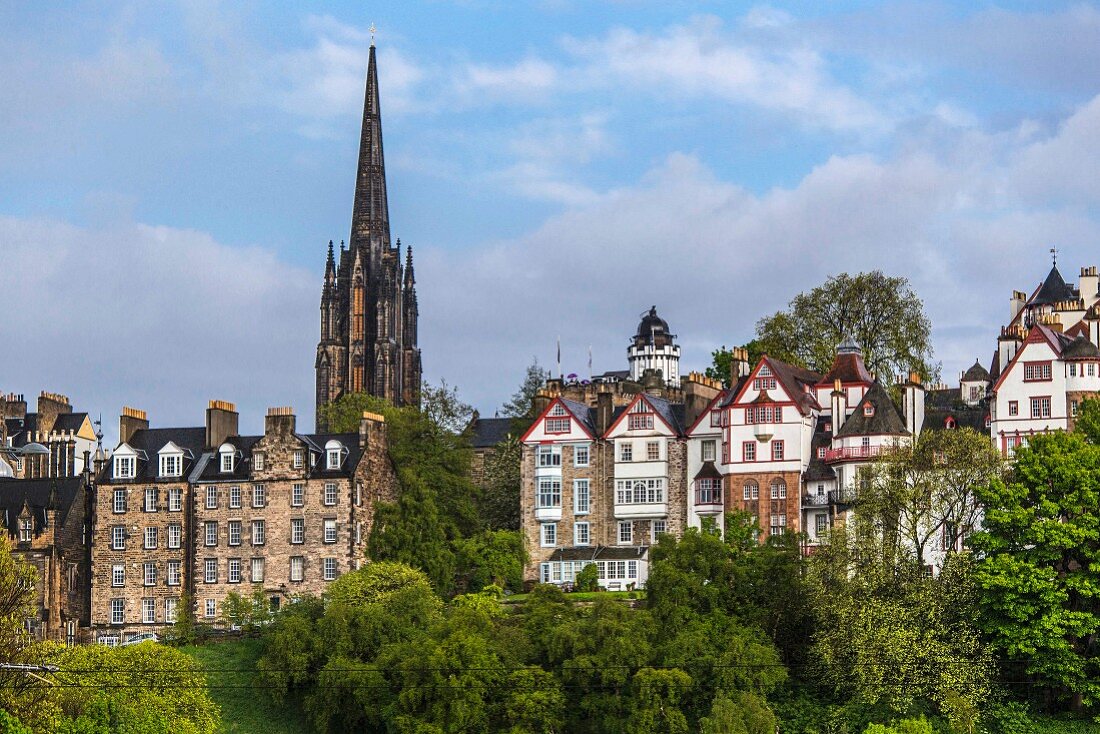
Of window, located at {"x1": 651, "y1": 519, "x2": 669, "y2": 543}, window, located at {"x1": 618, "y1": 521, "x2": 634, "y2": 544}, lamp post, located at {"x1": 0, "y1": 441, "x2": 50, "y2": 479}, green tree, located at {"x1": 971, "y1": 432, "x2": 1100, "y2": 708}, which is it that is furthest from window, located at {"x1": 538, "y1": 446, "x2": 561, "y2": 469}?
green tree, located at {"x1": 971, "y1": 432, "x2": 1100, "y2": 708}

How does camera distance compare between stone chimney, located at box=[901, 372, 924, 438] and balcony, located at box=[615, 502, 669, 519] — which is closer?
stone chimney, located at box=[901, 372, 924, 438]

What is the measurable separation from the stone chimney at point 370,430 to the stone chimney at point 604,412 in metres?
11.1

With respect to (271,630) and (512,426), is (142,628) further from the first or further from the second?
(512,426)

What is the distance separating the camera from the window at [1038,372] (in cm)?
9888

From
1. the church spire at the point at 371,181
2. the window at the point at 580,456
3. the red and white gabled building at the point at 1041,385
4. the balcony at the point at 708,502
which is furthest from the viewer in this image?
the church spire at the point at 371,181

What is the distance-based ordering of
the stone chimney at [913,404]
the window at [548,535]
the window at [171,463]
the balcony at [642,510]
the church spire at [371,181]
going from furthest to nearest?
1. the church spire at [371,181]
2. the window at [548,535]
3. the window at [171,463]
4. the balcony at [642,510]
5. the stone chimney at [913,404]

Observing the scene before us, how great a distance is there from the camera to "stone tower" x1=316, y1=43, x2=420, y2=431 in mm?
166750

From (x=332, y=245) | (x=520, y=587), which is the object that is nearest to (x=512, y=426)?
(x=520, y=587)

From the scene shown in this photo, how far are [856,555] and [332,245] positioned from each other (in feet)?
312

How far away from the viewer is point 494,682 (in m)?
81.2

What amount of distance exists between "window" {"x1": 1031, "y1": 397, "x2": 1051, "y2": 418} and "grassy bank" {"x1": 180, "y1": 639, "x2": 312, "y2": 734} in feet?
122

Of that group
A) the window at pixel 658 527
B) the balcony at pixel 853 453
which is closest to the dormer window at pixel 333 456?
the window at pixel 658 527

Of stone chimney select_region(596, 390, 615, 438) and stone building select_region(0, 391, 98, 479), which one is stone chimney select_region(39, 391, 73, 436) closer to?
stone building select_region(0, 391, 98, 479)

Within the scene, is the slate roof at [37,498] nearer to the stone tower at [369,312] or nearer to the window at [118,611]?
the window at [118,611]
